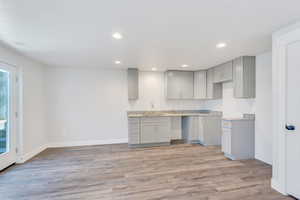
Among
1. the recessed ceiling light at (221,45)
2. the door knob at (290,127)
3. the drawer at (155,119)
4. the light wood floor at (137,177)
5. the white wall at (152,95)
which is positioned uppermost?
the recessed ceiling light at (221,45)

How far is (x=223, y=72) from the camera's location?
4.06m

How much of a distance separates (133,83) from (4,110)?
303 cm

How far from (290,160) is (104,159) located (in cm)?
336

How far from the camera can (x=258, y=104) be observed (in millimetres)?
3344

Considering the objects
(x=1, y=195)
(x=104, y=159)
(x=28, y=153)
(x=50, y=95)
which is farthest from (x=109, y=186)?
(x=50, y=95)

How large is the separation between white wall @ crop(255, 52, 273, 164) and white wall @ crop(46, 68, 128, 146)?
3570 mm

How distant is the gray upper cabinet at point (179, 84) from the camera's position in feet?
16.1

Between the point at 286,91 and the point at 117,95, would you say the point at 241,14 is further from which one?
the point at 117,95

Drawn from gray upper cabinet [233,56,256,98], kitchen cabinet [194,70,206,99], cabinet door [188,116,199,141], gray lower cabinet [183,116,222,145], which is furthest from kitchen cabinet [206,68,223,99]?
gray upper cabinet [233,56,256,98]

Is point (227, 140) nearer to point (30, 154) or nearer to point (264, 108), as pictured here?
point (264, 108)

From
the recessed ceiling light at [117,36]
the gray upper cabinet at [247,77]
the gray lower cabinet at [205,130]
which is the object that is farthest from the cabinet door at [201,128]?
the recessed ceiling light at [117,36]

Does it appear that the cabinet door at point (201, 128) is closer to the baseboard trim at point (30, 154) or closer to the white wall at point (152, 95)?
the white wall at point (152, 95)

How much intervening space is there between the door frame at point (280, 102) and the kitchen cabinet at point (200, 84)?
8.57 ft

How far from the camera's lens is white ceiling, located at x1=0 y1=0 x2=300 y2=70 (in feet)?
5.21
